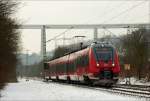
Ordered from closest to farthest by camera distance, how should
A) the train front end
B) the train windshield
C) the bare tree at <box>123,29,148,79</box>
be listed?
1. the train front end
2. the train windshield
3. the bare tree at <box>123,29,148,79</box>

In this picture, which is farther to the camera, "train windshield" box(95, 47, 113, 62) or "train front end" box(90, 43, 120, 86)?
"train windshield" box(95, 47, 113, 62)

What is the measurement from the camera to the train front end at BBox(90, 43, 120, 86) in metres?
40.3

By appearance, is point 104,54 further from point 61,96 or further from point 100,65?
point 61,96

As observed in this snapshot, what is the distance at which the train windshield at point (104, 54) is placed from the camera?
41156mm

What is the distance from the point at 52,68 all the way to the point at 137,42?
15.0 m

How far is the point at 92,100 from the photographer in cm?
2338

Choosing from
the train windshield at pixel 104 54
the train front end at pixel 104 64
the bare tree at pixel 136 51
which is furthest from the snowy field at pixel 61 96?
the bare tree at pixel 136 51

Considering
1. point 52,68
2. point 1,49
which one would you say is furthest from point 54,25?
point 1,49

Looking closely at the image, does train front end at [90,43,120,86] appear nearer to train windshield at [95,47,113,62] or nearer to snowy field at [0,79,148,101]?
train windshield at [95,47,113,62]

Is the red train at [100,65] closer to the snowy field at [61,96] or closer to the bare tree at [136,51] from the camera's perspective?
the snowy field at [61,96]

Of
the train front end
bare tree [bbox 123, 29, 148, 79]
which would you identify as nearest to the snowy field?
the train front end

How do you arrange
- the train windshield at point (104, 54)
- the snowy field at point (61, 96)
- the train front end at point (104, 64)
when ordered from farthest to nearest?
the train windshield at point (104, 54) → the train front end at point (104, 64) → the snowy field at point (61, 96)

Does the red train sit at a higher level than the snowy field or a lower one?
higher

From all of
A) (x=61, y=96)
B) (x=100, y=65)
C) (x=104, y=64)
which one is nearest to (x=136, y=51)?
(x=104, y=64)
